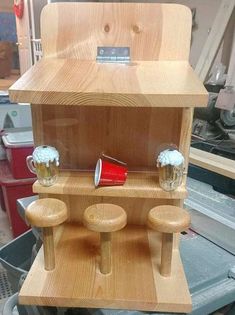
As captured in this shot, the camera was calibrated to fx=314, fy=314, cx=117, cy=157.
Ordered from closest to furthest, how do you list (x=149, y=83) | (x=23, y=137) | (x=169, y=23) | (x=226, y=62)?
(x=149, y=83)
(x=169, y=23)
(x=23, y=137)
(x=226, y=62)

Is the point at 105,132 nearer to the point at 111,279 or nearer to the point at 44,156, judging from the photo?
the point at 44,156

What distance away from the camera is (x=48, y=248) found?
62cm

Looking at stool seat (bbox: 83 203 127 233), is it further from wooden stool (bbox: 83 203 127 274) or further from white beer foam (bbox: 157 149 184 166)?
white beer foam (bbox: 157 149 184 166)

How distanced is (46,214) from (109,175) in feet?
0.46

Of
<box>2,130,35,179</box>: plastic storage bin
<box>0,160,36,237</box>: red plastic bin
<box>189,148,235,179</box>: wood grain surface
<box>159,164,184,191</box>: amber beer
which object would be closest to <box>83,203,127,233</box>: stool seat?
<box>159,164,184,191</box>: amber beer

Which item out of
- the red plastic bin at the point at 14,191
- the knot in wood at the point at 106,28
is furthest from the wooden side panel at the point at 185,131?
the red plastic bin at the point at 14,191

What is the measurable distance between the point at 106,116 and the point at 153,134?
111 mm

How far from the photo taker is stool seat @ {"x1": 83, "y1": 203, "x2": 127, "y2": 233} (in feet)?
1.82

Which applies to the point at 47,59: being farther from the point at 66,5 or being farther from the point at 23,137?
the point at 23,137

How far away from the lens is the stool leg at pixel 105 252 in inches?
23.3

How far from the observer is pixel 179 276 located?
2.08ft

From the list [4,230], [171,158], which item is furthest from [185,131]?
[4,230]

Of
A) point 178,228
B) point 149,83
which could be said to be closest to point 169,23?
point 149,83

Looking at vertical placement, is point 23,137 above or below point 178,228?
below
